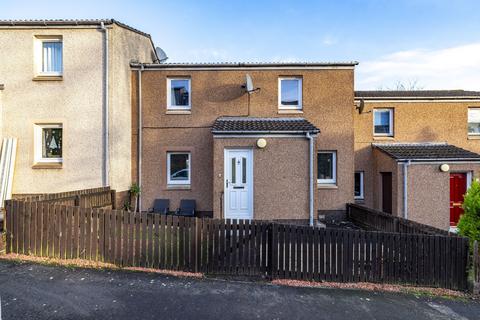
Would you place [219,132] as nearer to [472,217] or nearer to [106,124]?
[106,124]

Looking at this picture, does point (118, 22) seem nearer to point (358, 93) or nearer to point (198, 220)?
point (198, 220)

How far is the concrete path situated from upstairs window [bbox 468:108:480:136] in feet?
44.3

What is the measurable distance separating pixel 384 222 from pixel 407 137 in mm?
7615

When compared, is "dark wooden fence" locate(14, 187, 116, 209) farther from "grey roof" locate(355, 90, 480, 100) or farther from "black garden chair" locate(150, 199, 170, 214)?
"grey roof" locate(355, 90, 480, 100)

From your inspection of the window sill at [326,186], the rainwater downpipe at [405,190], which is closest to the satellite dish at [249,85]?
the window sill at [326,186]

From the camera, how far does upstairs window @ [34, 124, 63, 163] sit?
11648 millimetres

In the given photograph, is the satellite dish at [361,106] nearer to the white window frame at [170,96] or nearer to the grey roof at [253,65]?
the grey roof at [253,65]

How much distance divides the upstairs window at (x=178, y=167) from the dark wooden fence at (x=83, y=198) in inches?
99.1

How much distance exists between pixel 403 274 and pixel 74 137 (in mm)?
11431

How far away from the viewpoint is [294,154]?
10875 millimetres

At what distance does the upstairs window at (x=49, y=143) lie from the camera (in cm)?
1165

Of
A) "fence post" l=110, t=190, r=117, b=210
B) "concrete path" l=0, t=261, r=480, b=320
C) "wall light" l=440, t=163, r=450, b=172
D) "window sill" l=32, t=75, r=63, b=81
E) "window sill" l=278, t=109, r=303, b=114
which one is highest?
"window sill" l=32, t=75, r=63, b=81

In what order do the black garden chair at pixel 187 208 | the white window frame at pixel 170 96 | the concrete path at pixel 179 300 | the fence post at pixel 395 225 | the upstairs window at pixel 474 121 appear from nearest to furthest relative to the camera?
the concrete path at pixel 179 300 < the fence post at pixel 395 225 < the black garden chair at pixel 187 208 < the white window frame at pixel 170 96 < the upstairs window at pixel 474 121

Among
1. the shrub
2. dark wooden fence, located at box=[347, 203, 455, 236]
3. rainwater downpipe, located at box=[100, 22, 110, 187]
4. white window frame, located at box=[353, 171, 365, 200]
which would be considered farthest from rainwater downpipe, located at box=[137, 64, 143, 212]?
the shrub
